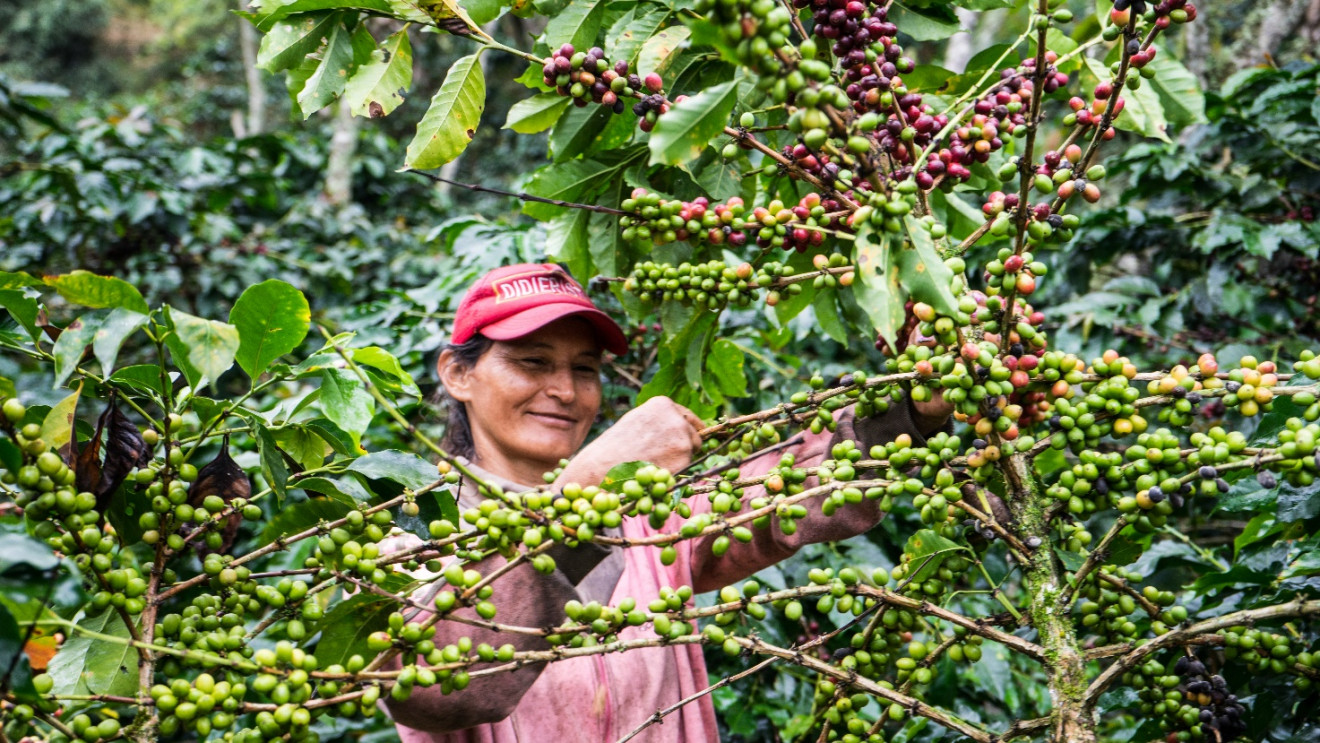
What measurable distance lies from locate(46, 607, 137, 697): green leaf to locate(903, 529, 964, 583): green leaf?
1076 mm

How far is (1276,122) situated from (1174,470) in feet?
7.86

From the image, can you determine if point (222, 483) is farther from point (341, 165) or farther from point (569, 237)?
point (341, 165)

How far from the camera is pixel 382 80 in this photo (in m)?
1.71

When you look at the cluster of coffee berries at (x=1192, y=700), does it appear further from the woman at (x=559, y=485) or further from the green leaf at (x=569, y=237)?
the green leaf at (x=569, y=237)

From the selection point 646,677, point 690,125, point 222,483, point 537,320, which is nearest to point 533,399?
point 537,320

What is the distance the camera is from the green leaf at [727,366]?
7.25 feet

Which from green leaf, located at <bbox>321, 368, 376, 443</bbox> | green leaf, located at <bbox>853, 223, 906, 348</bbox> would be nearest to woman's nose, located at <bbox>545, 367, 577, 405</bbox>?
green leaf, located at <bbox>321, 368, 376, 443</bbox>

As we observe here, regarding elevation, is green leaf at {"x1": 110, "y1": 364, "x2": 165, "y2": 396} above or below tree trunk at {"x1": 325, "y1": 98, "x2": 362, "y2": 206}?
below

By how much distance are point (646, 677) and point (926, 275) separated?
1158 millimetres

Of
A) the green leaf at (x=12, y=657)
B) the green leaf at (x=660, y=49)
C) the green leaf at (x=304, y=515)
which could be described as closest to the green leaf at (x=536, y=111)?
the green leaf at (x=660, y=49)

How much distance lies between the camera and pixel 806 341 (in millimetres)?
Result: 3918

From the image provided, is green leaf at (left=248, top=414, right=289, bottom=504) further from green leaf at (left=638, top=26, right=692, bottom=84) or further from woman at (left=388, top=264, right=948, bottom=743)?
green leaf at (left=638, top=26, right=692, bottom=84)

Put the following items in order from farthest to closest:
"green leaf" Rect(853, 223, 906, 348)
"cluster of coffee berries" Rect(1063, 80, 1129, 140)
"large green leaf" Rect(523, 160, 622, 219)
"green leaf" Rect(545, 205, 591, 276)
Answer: "green leaf" Rect(545, 205, 591, 276)
"large green leaf" Rect(523, 160, 622, 219)
"cluster of coffee berries" Rect(1063, 80, 1129, 140)
"green leaf" Rect(853, 223, 906, 348)

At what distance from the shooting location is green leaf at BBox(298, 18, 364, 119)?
1.64 m
